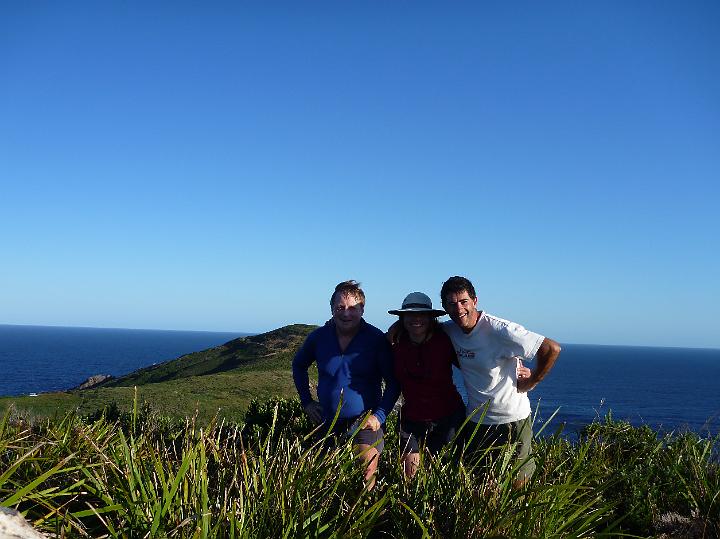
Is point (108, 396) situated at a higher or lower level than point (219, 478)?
lower

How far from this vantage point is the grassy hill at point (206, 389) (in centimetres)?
2195

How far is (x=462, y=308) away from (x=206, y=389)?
935 inches

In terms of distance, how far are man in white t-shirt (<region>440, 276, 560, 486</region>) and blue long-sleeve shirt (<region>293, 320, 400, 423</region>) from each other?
0.75 metres

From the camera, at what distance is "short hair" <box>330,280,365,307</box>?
17.2 feet

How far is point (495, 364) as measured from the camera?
5.13 m

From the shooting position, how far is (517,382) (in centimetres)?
531

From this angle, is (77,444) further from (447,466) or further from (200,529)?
(447,466)

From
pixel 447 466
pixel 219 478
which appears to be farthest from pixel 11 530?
pixel 447 466

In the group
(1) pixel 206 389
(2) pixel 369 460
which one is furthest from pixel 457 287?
(1) pixel 206 389

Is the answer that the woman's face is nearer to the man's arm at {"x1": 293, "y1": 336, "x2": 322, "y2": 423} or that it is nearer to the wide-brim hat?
the wide-brim hat

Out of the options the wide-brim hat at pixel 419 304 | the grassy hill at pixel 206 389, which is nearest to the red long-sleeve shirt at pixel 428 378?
the wide-brim hat at pixel 419 304

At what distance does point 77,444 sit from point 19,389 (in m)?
88.9

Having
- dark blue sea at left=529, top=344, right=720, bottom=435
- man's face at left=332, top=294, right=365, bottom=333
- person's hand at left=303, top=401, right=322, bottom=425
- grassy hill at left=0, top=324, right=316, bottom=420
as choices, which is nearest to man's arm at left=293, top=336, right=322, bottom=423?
person's hand at left=303, top=401, right=322, bottom=425

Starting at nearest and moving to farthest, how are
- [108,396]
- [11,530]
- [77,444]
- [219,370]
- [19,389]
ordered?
1. [11,530]
2. [77,444]
3. [108,396]
4. [219,370]
5. [19,389]
